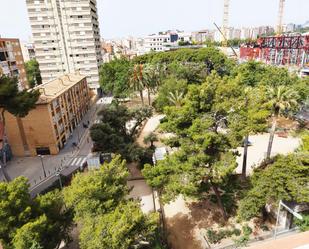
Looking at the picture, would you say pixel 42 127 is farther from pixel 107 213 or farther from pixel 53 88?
pixel 107 213

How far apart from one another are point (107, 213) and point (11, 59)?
176 feet

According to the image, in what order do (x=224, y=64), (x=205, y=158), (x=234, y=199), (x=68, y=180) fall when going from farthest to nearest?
(x=224, y=64) → (x=68, y=180) → (x=234, y=199) → (x=205, y=158)

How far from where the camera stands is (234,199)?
2133 cm

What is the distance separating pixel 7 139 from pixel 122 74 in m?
30.1

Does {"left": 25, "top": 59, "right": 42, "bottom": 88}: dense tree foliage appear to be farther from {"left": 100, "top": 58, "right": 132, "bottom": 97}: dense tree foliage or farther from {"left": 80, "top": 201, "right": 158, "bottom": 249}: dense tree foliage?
{"left": 80, "top": 201, "right": 158, "bottom": 249}: dense tree foliage

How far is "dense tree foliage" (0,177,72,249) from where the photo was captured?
1203cm

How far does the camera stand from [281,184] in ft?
50.8

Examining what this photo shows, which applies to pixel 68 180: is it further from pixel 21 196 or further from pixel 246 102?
pixel 246 102

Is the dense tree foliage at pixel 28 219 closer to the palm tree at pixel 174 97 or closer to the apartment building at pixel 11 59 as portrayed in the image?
the palm tree at pixel 174 97

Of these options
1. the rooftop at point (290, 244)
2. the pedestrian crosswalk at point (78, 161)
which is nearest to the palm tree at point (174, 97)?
the pedestrian crosswalk at point (78, 161)

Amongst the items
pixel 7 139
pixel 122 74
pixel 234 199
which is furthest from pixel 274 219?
pixel 122 74

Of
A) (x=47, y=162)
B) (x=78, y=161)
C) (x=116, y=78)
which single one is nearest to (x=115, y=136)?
(x=78, y=161)

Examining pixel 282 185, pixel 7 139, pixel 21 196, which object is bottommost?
pixel 7 139

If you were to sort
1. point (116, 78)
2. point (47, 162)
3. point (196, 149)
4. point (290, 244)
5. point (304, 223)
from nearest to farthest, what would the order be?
point (290, 244) < point (196, 149) < point (304, 223) < point (47, 162) < point (116, 78)
